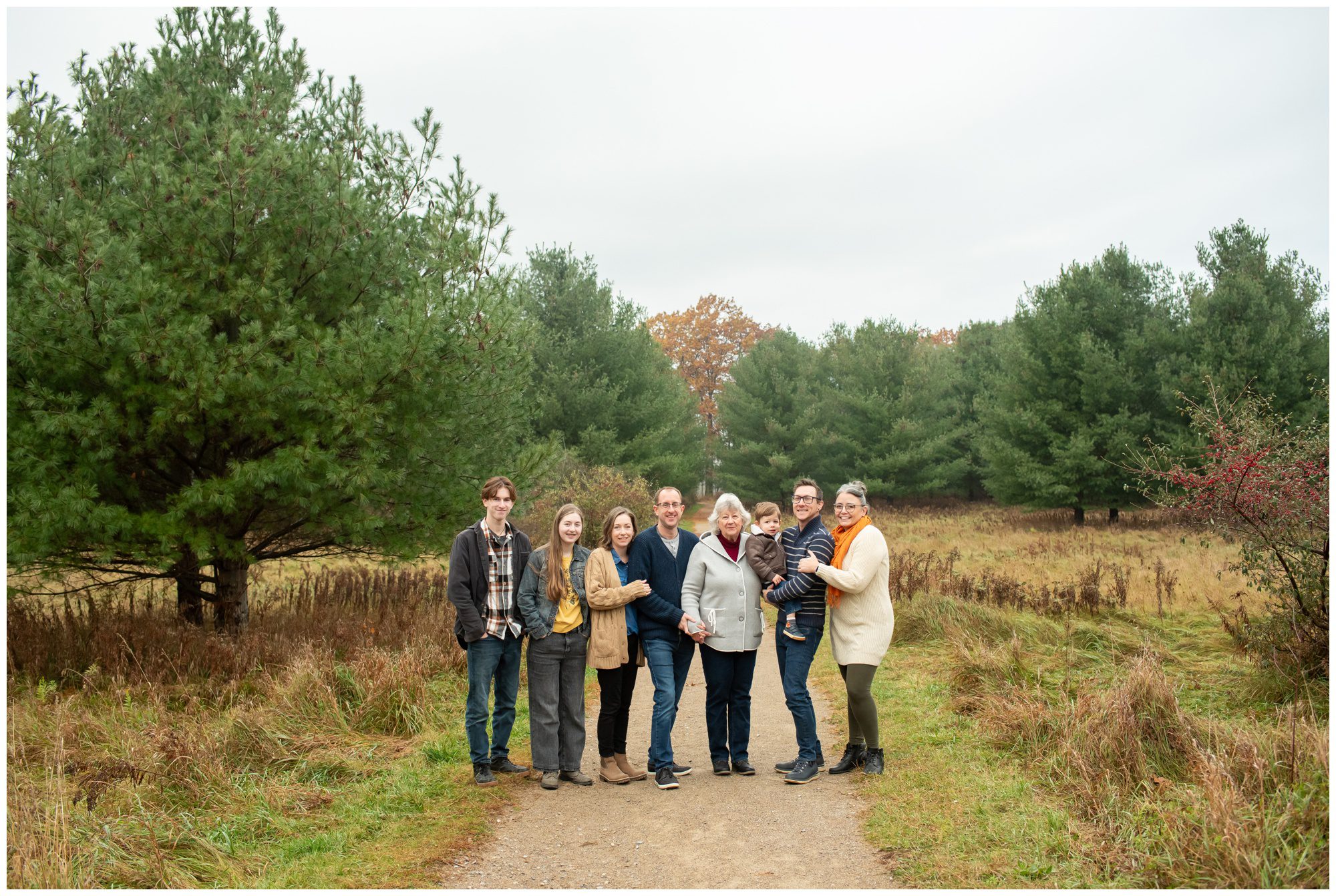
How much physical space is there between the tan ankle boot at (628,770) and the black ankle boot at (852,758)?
1247 mm

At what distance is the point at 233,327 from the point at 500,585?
194 inches

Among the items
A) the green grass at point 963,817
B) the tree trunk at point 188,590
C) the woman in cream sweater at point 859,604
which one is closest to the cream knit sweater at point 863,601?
the woman in cream sweater at point 859,604

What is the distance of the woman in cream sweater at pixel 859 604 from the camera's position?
5699 mm

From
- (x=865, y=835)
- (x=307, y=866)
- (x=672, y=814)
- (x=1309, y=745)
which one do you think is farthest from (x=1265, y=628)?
(x=307, y=866)

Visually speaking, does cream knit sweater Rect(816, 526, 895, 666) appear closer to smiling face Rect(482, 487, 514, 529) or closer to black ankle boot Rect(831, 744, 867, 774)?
black ankle boot Rect(831, 744, 867, 774)

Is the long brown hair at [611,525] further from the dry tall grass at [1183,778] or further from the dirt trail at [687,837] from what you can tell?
the dry tall grass at [1183,778]

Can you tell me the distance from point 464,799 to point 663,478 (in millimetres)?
25591

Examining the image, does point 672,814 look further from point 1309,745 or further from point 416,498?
point 416,498

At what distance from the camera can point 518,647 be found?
603 cm

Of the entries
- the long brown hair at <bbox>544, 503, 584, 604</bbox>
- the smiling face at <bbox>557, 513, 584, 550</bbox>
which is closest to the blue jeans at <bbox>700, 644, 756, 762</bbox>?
the long brown hair at <bbox>544, 503, 584, 604</bbox>

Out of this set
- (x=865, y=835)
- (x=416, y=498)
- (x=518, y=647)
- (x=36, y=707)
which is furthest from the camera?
(x=416, y=498)

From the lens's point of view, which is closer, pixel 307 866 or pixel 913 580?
pixel 307 866

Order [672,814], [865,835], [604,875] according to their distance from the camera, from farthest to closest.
Answer: [672,814]
[865,835]
[604,875]

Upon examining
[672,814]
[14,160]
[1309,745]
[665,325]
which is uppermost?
[665,325]
